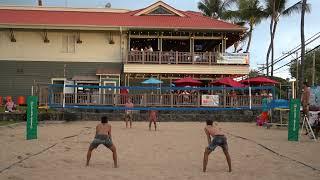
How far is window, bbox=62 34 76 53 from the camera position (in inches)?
1435

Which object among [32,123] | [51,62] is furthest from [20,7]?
[32,123]

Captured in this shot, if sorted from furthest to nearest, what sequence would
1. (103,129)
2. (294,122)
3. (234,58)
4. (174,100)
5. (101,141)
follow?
(234,58) < (174,100) < (294,122) < (103,129) < (101,141)

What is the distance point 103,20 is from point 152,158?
83.3 ft

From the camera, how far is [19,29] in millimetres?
35844

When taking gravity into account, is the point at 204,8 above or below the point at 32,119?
above

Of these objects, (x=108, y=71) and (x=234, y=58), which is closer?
(x=108, y=71)

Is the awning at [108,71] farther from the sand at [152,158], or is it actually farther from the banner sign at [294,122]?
the banner sign at [294,122]

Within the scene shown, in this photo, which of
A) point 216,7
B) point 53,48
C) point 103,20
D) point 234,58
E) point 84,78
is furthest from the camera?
point 216,7

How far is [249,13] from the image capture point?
50844 mm

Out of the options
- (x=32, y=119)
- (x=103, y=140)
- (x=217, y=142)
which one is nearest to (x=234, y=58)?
(x=32, y=119)

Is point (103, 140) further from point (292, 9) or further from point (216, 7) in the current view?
point (216, 7)

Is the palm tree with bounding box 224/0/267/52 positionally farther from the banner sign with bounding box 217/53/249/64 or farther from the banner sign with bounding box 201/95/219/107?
Answer: the banner sign with bounding box 201/95/219/107

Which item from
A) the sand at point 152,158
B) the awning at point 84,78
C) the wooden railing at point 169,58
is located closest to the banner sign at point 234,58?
the wooden railing at point 169,58

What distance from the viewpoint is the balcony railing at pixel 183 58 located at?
35406 mm
